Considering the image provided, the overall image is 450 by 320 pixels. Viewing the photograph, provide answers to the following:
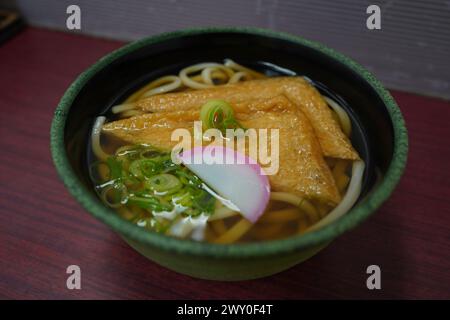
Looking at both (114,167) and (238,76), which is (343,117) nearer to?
(238,76)

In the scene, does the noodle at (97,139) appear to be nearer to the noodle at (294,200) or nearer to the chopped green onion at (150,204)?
the chopped green onion at (150,204)

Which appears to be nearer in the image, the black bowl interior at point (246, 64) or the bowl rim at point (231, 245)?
the bowl rim at point (231, 245)

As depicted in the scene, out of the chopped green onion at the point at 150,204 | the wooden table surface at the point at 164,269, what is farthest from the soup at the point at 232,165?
the wooden table surface at the point at 164,269

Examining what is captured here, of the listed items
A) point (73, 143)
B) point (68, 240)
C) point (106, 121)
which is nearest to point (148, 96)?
point (106, 121)

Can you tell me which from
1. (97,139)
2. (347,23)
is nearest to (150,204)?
(97,139)
